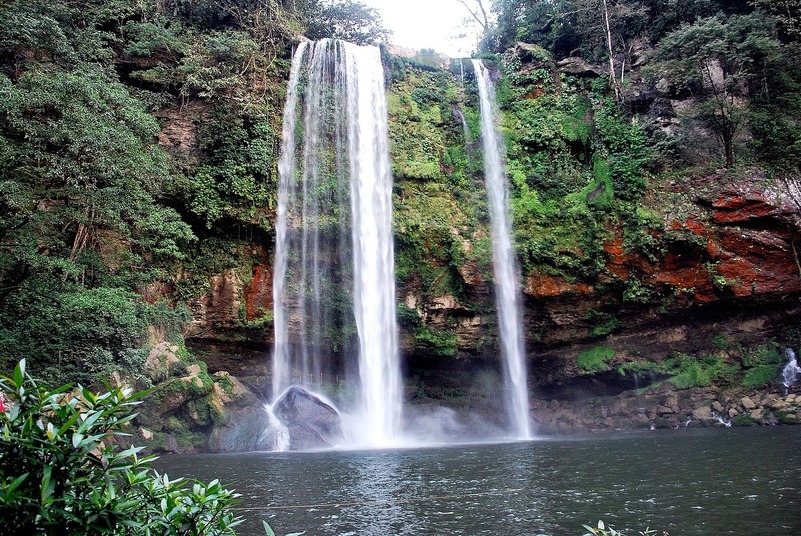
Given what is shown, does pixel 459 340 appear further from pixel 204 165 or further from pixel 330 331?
pixel 204 165

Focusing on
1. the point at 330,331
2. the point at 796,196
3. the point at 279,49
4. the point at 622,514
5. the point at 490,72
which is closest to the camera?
the point at 622,514

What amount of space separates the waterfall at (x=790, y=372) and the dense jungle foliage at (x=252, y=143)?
565cm

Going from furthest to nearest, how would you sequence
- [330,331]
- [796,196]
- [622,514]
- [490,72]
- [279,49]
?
[490,72] → [279,49] → [330,331] → [796,196] → [622,514]

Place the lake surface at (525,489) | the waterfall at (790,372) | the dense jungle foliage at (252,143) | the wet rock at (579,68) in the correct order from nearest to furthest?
the lake surface at (525,489), the dense jungle foliage at (252,143), the waterfall at (790,372), the wet rock at (579,68)

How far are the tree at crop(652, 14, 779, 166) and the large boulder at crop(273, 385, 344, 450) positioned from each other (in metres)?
16.4

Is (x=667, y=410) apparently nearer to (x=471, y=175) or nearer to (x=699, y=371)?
(x=699, y=371)

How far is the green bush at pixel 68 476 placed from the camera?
1769 mm

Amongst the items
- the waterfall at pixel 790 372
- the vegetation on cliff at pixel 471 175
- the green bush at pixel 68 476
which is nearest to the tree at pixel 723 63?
the vegetation on cliff at pixel 471 175

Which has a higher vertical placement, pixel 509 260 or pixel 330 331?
pixel 509 260

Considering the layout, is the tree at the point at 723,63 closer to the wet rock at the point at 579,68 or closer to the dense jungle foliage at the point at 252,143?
the dense jungle foliage at the point at 252,143

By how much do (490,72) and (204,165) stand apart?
1267cm

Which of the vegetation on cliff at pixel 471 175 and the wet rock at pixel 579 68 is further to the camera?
the wet rock at pixel 579 68

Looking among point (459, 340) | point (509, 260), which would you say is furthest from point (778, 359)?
point (459, 340)

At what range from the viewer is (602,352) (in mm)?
18875
